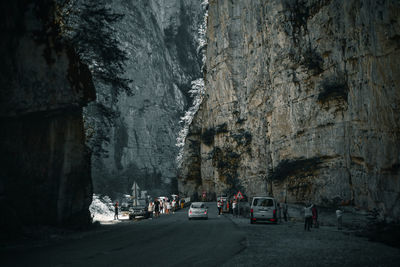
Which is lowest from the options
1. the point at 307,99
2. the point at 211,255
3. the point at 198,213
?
the point at 198,213

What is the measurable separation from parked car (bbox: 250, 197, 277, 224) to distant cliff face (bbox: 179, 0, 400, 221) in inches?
192

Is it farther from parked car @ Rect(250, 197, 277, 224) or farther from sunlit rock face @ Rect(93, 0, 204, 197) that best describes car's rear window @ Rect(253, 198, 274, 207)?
sunlit rock face @ Rect(93, 0, 204, 197)

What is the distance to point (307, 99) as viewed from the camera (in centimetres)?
3153

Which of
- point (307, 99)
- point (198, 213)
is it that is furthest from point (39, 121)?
point (307, 99)

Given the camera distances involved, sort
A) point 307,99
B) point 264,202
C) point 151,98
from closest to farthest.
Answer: point 264,202 < point 307,99 < point 151,98

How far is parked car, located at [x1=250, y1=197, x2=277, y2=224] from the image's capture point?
2438 cm

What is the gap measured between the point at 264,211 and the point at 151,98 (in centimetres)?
6950

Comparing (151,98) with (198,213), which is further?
(151,98)

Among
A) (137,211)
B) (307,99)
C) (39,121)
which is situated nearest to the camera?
(39,121)

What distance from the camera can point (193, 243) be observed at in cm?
1297

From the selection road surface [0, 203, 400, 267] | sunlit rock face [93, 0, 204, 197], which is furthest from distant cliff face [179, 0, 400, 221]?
sunlit rock face [93, 0, 204, 197]

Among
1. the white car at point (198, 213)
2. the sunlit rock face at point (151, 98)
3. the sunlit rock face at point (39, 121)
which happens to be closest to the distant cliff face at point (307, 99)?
the white car at point (198, 213)

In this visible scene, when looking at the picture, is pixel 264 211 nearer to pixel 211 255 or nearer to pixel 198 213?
pixel 198 213

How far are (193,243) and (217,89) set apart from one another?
149 feet
